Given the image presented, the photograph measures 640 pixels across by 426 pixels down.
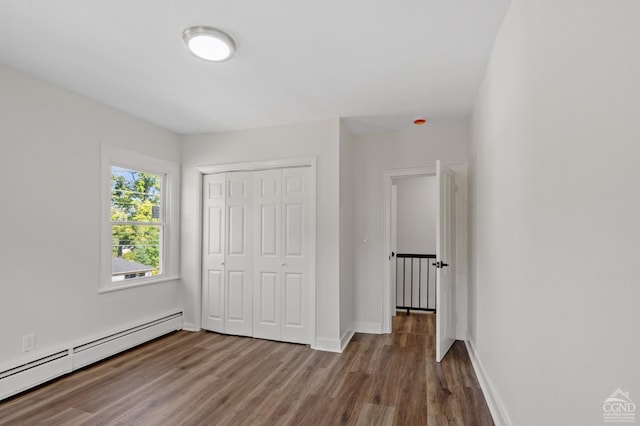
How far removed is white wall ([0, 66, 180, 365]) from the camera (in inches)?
101

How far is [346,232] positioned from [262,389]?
1.95 metres

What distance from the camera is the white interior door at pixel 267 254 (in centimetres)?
389

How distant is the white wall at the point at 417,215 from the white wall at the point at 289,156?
7.68ft

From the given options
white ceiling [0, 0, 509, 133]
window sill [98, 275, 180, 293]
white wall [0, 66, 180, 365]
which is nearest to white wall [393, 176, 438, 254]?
white ceiling [0, 0, 509, 133]

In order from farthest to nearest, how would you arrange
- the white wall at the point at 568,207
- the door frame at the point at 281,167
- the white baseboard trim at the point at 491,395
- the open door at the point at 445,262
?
1. the door frame at the point at 281,167
2. the open door at the point at 445,262
3. the white baseboard trim at the point at 491,395
4. the white wall at the point at 568,207

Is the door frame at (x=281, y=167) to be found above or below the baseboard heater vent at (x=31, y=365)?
above

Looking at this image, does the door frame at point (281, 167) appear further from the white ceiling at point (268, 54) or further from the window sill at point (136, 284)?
the white ceiling at point (268, 54)

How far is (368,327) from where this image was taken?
4133 millimetres

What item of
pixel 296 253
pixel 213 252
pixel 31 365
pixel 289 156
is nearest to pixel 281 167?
pixel 289 156

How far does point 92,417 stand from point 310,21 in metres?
3.16

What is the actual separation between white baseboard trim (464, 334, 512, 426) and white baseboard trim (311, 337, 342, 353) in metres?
1.39

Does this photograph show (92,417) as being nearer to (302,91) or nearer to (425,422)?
(425,422)

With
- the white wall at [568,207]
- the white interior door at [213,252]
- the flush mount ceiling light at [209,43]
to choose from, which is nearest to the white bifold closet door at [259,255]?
the white interior door at [213,252]

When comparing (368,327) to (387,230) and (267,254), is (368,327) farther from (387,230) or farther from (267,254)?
(267,254)
